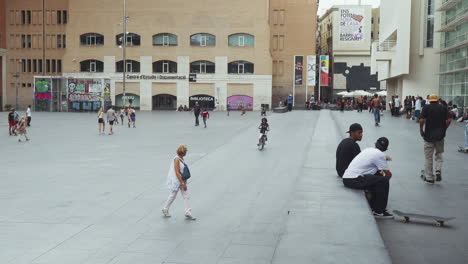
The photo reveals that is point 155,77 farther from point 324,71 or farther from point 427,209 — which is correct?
point 427,209

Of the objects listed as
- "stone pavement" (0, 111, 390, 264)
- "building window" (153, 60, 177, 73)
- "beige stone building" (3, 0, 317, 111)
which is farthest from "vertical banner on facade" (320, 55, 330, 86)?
"stone pavement" (0, 111, 390, 264)

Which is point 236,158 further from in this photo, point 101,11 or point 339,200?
point 101,11

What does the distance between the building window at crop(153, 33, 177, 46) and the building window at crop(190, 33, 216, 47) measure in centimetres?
244

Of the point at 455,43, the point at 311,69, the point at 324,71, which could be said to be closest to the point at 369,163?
the point at 455,43

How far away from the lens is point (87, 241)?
7.68m

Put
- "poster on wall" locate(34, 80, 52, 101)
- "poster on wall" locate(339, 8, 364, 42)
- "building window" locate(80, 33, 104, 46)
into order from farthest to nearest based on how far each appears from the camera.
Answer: "poster on wall" locate(339, 8, 364, 42), "building window" locate(80, 33, 104, 46), "poster on wall" locate(34, 80, 52, 101)

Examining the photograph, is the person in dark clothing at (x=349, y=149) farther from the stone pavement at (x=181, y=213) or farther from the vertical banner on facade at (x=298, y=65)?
the vertical banner on facade at (x=298, y=65)

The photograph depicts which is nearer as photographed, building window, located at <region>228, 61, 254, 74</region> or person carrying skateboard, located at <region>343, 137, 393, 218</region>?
person carrying skateboard, located at <region>343, 137, 393, 218</region>

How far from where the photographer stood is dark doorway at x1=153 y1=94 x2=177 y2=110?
243 ft

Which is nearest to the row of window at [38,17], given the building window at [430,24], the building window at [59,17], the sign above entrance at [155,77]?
the building window at [59,17]

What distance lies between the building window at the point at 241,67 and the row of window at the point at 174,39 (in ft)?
7.91

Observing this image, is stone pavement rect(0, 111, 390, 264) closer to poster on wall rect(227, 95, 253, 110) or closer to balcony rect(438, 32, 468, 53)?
balcony rect(438, 32, 468, 53)

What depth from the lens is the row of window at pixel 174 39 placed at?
7219 centimetres

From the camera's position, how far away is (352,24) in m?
95.1
